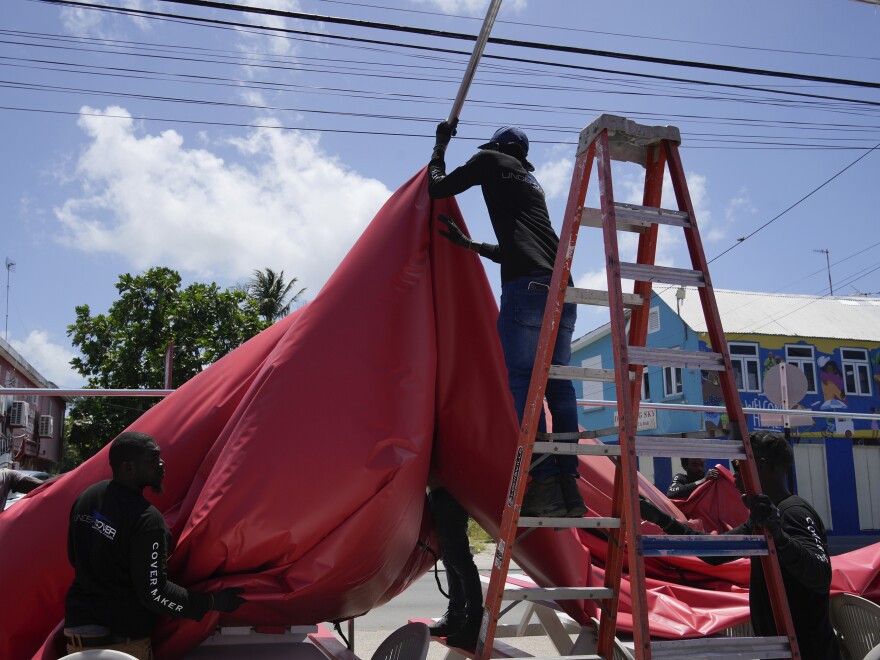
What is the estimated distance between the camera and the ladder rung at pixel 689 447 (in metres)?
2.75

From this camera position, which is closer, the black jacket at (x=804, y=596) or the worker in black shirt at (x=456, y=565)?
the black jacket at (x=804, y=596)

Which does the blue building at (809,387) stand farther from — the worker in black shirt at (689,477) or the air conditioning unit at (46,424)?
the air conditioning unit at (46,424)

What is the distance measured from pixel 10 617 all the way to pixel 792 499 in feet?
10.4

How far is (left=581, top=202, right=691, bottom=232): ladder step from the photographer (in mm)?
3061

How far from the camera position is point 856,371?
23359mm

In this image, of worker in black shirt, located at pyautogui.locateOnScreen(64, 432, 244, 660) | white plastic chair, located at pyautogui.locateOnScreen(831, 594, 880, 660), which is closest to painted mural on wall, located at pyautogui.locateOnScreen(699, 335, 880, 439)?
white plastic chair, located at pyautogui.locateOnScreen(831, 594, 880, 660)

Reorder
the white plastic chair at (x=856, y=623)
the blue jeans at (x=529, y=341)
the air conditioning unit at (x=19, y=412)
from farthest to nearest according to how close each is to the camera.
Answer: the air conditioning unit at (x=19, y=412) < the white plastic chair at (x=856, y=623) < the blue jeans at (x=529, y=341)

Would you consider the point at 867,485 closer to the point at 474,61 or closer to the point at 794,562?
the point at 794,562

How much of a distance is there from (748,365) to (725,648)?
21.4 metres

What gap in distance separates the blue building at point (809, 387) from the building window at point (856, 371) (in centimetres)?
3

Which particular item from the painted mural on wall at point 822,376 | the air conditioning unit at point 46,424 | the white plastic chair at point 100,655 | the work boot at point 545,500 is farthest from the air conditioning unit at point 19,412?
the work boot at point 545,500

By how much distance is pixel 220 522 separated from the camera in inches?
113

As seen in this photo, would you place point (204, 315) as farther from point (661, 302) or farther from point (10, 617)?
point (10, 617)

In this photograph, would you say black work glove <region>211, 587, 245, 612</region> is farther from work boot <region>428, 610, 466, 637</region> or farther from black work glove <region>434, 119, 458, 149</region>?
black work glove <region>434, 119, 458, 149</region>
